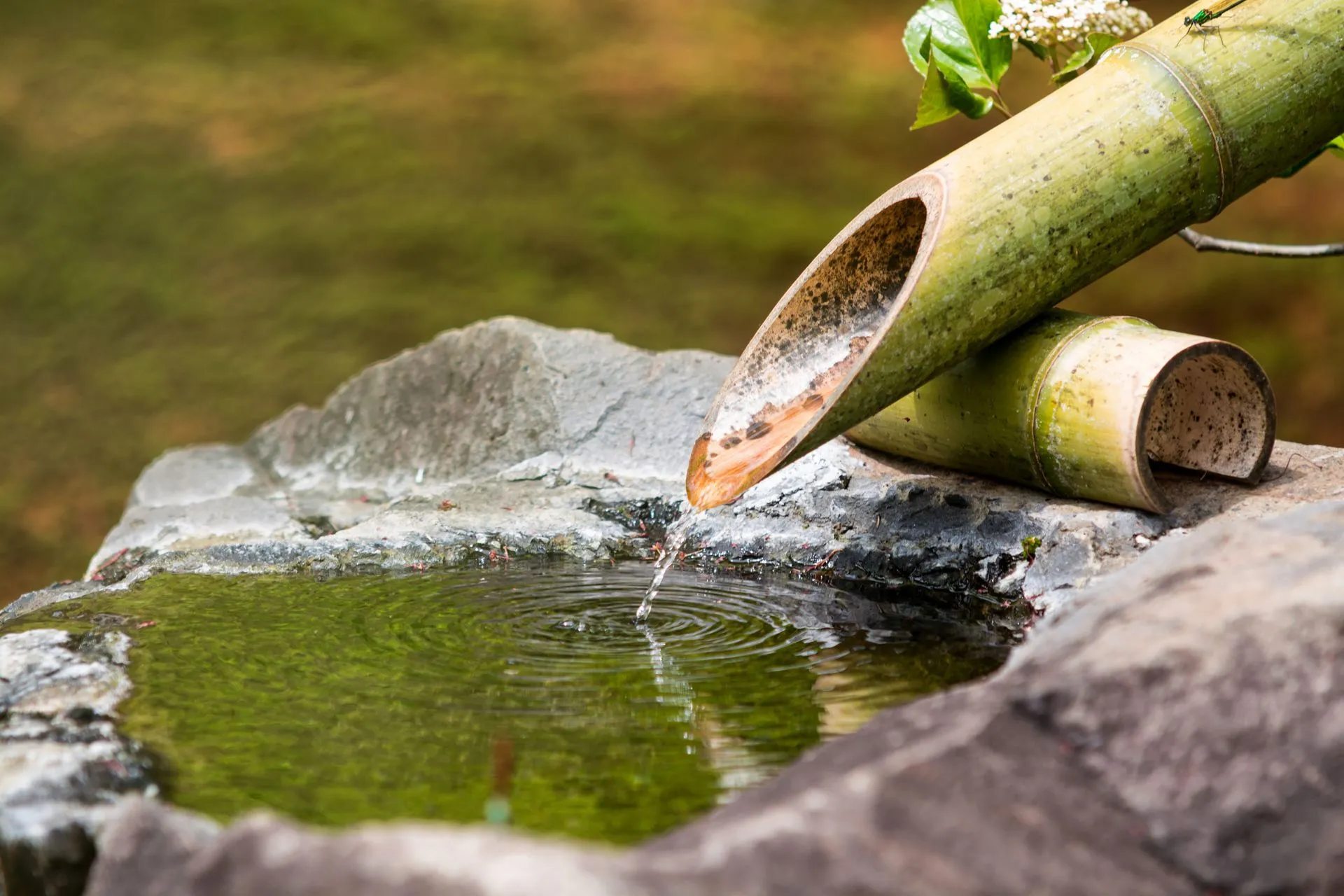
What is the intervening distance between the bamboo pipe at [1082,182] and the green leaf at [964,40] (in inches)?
17.5

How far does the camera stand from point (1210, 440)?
356 cm

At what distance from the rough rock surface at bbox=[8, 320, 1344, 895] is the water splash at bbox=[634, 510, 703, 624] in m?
0.15

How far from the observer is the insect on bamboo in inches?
133

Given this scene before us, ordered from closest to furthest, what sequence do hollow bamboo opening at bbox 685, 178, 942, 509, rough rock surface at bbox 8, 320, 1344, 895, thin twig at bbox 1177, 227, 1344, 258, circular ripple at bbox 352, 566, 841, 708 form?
rough rock surface at bbox 8, 320, 1344, 895, circular ripple at bbox 352, 566, 841, 708, hollow bamboo opening at bbox 685, 178, 942, 509, thin twig at bbox 1177, 227, 1344, 258

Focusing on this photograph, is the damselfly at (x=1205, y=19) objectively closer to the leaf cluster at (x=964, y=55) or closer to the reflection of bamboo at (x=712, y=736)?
the leaf cluster at (x=964, y=55)

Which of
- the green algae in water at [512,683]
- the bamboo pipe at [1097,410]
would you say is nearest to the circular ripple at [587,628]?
the green algae in water at [512,683]

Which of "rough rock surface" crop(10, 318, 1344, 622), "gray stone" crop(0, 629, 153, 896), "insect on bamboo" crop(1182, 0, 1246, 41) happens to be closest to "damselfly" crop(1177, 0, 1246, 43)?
"insect on bamboo" crop(1182, 0, 1246, 41)

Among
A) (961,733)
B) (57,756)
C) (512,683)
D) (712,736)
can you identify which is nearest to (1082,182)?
(712,736)

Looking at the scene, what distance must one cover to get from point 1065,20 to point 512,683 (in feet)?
7.90

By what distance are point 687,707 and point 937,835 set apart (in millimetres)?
1105

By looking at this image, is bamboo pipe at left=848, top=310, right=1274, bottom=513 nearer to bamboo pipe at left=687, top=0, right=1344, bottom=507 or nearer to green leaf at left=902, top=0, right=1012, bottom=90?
bamboo pipe at left=687, top=0, right=1344, bottom=507

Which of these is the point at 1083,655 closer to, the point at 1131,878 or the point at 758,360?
the point at 1131,878

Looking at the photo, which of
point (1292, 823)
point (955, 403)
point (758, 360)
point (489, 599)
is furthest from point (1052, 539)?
point (1292, 823)

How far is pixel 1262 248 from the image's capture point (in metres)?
4.19
